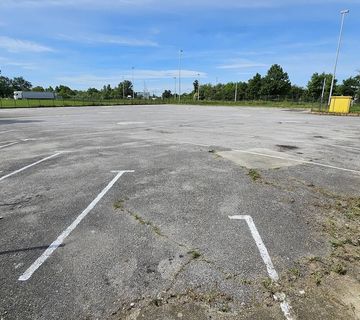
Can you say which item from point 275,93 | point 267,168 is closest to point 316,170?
point 267,168

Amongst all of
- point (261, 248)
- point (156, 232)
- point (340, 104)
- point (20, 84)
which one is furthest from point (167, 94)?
point (261, 248)

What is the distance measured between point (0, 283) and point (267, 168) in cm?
632

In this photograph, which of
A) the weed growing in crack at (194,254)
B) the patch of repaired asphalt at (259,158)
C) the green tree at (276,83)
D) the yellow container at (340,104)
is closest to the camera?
the weed growing in crack at (194,254)

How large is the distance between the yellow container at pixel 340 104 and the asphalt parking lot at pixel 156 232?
28288 millimetres

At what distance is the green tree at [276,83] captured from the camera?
90188 mm

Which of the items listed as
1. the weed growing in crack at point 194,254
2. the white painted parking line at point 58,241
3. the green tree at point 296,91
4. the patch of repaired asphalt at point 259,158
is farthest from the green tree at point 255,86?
the weed growing in crack at point 194,254

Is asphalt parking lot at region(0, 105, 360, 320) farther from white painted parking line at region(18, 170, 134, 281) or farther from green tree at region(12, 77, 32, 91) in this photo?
green tree at region(12, 77, 32, 91)

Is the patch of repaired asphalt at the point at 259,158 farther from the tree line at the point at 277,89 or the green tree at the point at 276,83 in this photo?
the green tree at the point at 276,83

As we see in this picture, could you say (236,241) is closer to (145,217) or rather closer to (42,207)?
(145,217)

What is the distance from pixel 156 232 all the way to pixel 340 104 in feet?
117

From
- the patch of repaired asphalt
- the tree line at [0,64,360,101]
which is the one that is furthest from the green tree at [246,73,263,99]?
the patch of repaired asphalt

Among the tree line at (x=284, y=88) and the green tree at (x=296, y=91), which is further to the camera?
the green tree at (x=296, y=91)

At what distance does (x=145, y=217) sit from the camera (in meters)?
4.88

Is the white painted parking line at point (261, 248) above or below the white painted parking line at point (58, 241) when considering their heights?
above
